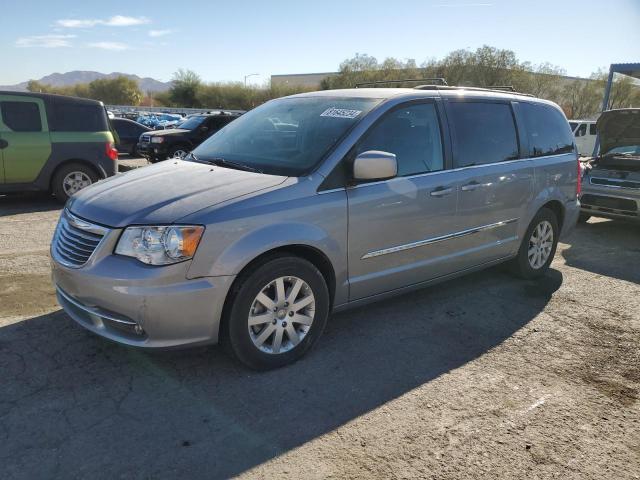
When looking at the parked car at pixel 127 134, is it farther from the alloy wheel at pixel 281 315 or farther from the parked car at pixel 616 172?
the alloy wheel at pixel 281 315

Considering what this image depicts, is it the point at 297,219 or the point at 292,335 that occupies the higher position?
the point at 297,219

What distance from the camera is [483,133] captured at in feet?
15.0

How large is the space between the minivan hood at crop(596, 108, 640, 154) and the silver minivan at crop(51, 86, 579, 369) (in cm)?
382

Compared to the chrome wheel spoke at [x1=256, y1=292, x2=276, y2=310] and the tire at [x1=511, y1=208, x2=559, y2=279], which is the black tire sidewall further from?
the chrome wheel spoke at [x1=256, y1=292, x2=276, y2=310]

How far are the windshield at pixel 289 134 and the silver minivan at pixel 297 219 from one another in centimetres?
2

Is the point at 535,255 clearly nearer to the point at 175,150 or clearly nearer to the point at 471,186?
the point at 471,186

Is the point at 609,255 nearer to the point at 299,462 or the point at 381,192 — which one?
the point at 381,192

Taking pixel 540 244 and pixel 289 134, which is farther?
pixel 540 244

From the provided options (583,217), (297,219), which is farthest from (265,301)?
(583,217)

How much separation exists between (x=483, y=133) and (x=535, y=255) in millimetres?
1590

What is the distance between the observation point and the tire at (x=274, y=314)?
10.3 feet

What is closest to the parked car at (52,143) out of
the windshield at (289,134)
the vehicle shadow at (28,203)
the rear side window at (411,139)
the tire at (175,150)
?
the vehicle shadow at (28,203)

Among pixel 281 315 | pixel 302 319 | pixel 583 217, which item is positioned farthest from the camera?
pixel 583 217

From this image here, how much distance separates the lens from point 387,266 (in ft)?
12.8
